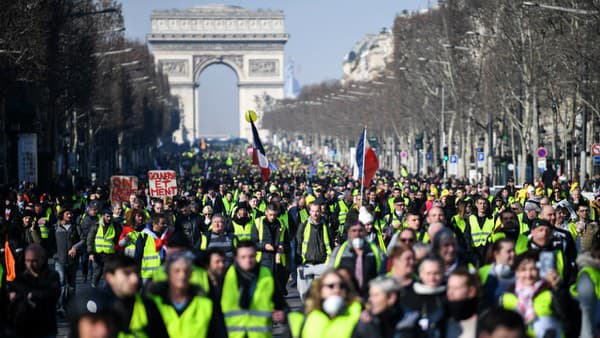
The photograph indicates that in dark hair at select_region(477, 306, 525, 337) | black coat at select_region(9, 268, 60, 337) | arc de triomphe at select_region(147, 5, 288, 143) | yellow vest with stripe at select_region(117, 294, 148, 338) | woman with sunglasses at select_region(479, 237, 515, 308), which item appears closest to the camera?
dark hair at select_region(477, 306, 525, 337)

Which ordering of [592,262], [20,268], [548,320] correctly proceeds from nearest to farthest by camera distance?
[548,320] → [592,262] → [20,268]

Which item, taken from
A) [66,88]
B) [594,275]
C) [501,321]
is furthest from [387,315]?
[66,88]

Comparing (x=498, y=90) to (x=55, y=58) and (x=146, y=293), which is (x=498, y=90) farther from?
(x=146, y=293)

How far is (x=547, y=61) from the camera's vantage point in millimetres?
50312

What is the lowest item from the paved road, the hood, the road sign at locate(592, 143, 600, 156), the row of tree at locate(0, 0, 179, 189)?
the paved road

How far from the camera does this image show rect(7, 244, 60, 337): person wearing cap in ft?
36.9

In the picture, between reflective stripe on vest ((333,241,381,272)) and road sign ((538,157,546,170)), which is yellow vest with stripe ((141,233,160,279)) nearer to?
reflective stripe on vest ((333,241,381,272))

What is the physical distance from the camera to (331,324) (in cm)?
894

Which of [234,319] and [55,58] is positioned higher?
[55,58]

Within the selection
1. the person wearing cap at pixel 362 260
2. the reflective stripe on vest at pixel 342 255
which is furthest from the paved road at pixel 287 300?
the person wearing cap at pixel 362 260

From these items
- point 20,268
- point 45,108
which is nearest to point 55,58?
point 45,108

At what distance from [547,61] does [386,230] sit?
31.5 meters

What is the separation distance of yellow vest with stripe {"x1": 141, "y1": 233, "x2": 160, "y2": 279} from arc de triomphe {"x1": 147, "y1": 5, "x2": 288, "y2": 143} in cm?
16582

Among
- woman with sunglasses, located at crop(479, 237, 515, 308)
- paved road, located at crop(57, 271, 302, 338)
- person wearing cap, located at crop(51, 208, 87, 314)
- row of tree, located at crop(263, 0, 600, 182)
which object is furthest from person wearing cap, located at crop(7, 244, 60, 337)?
row of tree, located at crop(263, 0, 600, 182)
